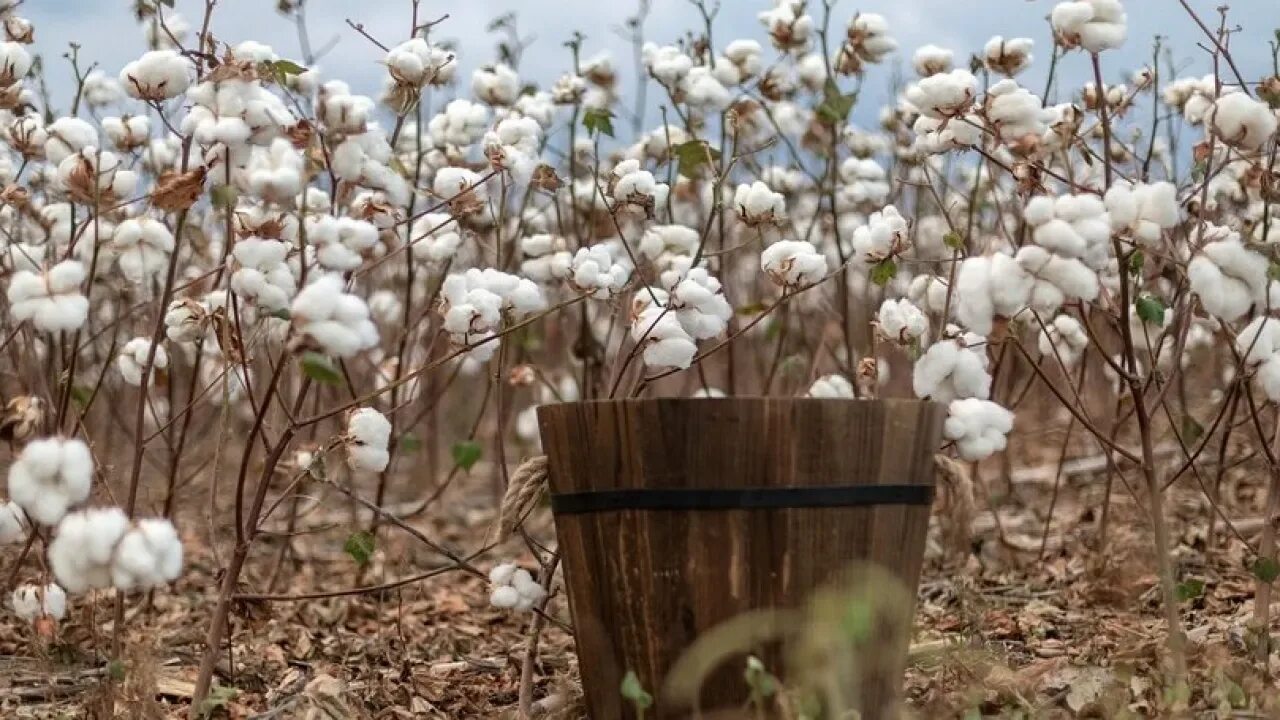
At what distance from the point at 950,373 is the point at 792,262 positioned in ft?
1.19

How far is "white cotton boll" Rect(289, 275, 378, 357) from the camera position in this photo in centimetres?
179

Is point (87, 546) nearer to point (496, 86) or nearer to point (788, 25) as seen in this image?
point (496, 86)

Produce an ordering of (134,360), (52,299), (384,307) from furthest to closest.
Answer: (384,307) → (134,360) → (52,299)

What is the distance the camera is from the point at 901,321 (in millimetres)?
2422

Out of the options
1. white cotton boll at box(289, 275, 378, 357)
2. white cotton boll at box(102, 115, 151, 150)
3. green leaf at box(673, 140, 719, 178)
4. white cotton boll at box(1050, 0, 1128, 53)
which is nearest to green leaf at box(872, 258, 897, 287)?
white cotton boll at box(1050, 0, 1128, 53)

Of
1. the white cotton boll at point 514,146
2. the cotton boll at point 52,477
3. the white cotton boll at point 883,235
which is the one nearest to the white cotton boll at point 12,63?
the white cotton boll at point 514,146

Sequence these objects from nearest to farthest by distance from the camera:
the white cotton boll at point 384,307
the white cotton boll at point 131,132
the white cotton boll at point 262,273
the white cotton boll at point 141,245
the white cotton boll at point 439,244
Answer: the white cotton boll at point 262,273 < the white cotton boll at point 141,245 < the white cotton boll at point 131,132 < the white cotton boll at point 439,244 < the white cotton boll at point 384,307

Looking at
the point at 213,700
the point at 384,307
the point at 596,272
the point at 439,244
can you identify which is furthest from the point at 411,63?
the point at 384,307

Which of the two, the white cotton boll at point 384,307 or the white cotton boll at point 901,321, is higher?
the white cotton boll at point 384,307

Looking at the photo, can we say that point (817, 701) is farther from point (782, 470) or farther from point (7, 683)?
point (7, 683)

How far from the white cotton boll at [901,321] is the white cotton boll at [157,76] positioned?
3.71 feet

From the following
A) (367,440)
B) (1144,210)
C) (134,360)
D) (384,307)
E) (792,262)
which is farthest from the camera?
(384,307)

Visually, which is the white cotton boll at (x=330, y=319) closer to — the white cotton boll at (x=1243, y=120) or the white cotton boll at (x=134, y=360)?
the white cotton boll at (x=134, y=360)

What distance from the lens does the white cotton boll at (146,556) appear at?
178cm
